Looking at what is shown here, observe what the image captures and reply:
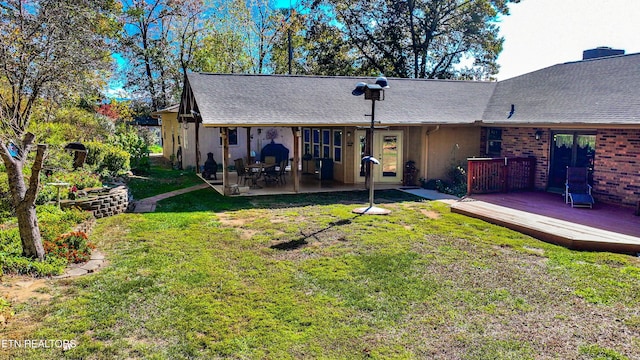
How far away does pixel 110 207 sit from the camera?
9.96m

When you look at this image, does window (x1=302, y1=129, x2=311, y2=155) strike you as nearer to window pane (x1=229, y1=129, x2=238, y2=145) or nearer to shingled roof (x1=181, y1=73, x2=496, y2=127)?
shingled roof (x1=181, y1=73, x2=496, y2=127)

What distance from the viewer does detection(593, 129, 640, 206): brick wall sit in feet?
32.9

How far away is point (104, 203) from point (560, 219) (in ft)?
32.8

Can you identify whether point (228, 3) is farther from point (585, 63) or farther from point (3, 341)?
point (3, 341)

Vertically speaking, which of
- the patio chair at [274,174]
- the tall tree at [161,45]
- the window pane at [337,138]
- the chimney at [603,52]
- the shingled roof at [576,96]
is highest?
the tall tree at [161,45]

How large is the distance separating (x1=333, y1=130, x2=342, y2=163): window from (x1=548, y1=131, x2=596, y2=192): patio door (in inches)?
263

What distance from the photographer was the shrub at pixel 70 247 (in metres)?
6.46

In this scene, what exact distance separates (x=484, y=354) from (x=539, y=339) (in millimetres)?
733

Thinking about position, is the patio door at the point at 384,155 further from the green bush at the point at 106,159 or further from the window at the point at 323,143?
the green bush at the point at 106,159

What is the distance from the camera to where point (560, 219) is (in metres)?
9.06

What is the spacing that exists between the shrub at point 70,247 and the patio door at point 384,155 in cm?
946

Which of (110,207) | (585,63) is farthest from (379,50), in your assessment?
(110,207)

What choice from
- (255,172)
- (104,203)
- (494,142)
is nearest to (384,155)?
(494,142)

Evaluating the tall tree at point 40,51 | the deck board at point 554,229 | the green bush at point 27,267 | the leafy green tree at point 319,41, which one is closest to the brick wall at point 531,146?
the deck board at point 554,229
